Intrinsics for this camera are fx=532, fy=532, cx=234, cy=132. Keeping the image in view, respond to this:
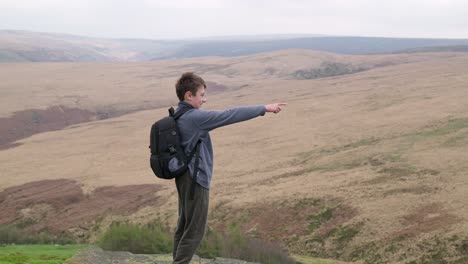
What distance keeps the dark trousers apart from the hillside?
1337cm

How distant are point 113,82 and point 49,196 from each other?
79.1m

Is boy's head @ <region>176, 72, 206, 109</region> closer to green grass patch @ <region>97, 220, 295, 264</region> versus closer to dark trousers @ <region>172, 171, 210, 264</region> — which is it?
dark trousers @ <region>172, 171, 210, 264</region>

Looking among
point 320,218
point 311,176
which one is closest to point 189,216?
point 320,218

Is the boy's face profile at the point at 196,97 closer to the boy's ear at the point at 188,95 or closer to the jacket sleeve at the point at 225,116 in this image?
the boy's ear at the point at 188,95

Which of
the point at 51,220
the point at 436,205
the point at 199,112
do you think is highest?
the point at 199,112

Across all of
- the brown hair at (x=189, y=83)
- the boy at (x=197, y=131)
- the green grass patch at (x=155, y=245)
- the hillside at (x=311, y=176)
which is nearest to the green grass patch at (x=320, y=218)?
the hillside at (x=311, y=176)

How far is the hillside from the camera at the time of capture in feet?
69.4

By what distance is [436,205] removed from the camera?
21.8 m

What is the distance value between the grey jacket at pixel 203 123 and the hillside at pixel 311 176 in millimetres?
13741

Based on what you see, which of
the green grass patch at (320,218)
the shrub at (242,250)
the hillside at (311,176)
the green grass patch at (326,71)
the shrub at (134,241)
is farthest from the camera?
the green grass patch at (326,71)

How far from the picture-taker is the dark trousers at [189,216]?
6.52 meters

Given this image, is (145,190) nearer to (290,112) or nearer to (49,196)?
(49,196)

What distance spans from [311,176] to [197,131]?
24.1 meters

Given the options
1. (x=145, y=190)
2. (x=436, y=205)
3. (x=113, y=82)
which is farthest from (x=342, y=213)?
(x=113, y=82)
